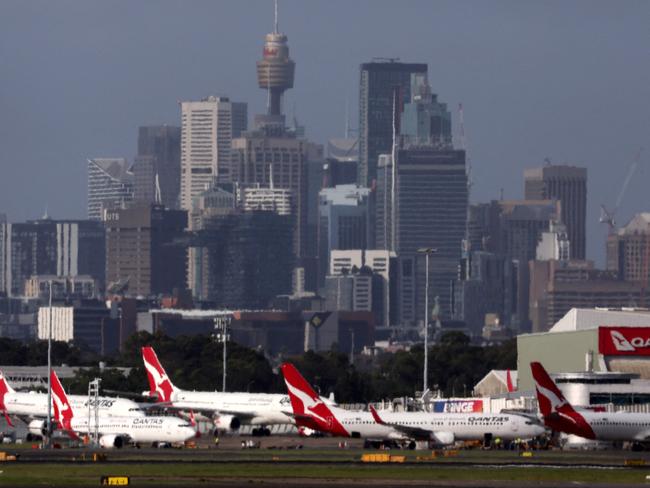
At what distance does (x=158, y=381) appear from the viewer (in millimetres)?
187375

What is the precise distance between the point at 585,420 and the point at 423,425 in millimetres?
10642

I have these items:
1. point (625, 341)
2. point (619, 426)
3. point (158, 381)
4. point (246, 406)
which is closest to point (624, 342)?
point (625, 341)

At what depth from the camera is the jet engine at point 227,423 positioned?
169 metres

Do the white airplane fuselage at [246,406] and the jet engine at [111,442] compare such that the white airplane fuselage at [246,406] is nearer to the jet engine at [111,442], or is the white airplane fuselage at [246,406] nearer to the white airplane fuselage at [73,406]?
the white airplane fuselage at [73,406]

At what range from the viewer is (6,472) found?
10238cm

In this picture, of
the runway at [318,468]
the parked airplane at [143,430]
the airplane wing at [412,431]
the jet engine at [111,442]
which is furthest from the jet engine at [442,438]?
the jet engine at [111,442]

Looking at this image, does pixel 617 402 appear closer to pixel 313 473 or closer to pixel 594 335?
pixel 594 335

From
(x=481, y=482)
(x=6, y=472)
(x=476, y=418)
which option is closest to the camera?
(x=481, y=482)

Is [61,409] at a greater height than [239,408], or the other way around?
[239,408]

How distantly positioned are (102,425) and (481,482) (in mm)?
52826

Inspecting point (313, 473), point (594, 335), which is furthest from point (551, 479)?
point (594, 335)

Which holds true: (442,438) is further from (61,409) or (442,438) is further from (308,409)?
(61,409)

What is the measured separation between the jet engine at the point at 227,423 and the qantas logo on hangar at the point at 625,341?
31.3m

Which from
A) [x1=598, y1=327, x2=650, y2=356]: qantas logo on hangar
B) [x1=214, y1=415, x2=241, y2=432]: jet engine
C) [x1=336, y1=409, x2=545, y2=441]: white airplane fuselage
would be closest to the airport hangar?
[x1=598, y1=327, x2=650, y2=356]: qantas logo on hangar
